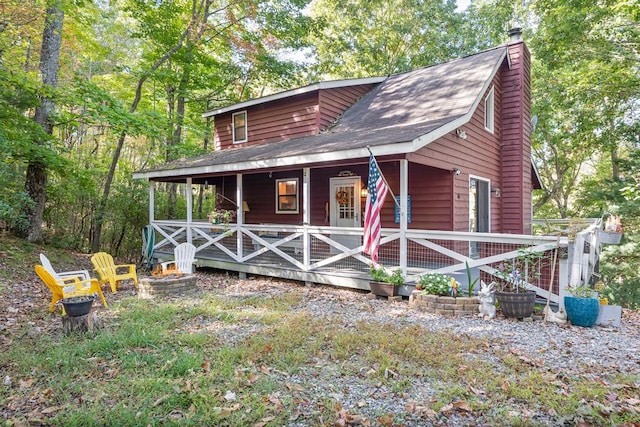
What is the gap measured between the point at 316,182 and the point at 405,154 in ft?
15.2

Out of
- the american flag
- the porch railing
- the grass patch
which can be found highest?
the american flag

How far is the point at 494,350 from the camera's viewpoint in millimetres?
4227

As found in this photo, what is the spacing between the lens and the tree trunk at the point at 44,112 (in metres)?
10.2

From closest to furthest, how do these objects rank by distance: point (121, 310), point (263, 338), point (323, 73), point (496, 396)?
point (496, 396)
point (263, 338)
point (121, 310)
point (323, 73)

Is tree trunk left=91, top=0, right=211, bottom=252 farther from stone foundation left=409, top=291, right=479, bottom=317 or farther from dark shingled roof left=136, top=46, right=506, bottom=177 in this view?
stone foundation left=409, top=291, right=479, bottom=317

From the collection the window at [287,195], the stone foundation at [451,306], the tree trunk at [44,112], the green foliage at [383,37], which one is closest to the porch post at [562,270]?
the stone foundation at [451,306]

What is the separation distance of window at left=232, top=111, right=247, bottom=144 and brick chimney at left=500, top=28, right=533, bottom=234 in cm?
813

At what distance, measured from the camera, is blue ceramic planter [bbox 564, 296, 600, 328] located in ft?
17.0

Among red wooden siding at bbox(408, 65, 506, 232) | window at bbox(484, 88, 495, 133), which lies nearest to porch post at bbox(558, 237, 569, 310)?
red wooden siding at bbox(408, 65, 506, 232)

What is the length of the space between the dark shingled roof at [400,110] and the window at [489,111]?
0.84 m

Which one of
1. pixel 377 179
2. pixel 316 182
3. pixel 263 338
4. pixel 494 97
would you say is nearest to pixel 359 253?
pixel 377 179

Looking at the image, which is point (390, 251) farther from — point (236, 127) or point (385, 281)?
point (236, 127)

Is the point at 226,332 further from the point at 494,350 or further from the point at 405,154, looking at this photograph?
the point at 405,154

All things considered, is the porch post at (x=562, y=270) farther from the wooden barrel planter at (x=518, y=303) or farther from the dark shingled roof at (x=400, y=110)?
the dark shingled roof at (x=400, y=110)
